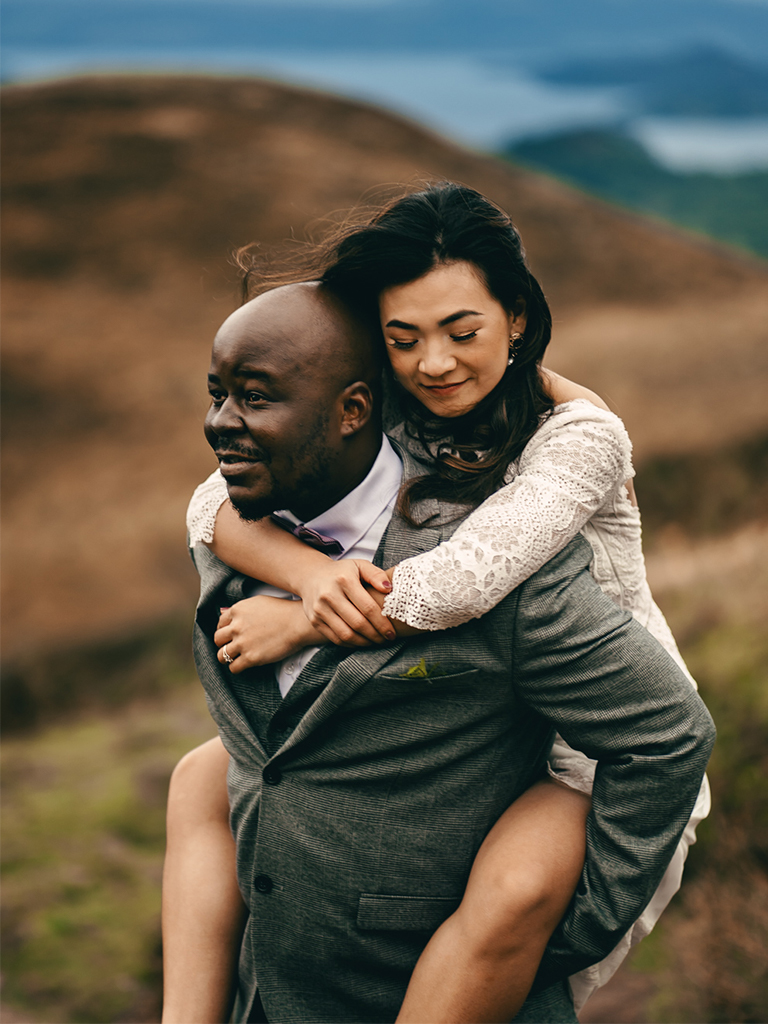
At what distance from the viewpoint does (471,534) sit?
1734 millimetres

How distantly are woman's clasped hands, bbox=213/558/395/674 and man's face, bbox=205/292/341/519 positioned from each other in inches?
7.4

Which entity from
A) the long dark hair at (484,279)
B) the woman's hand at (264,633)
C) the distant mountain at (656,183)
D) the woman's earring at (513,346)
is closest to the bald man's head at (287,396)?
the long dark hair at (484,279)

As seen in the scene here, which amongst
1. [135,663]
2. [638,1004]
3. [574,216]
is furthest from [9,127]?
[638,1004]

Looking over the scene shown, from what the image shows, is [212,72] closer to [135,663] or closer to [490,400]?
[135,663]

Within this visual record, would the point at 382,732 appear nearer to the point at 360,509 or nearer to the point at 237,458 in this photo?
the point at 360,509

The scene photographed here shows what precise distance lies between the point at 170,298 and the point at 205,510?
35.7ft

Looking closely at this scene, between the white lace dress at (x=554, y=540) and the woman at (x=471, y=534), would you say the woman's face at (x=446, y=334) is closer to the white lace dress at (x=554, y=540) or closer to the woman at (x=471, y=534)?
the woman at (x=471, y=534)

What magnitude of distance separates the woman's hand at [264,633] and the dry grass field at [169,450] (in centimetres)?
101

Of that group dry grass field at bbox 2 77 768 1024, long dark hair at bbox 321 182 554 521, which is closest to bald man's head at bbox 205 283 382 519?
long dark hair at bbox 321 182 554 521

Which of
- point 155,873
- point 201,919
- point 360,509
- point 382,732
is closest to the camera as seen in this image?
point 382,732

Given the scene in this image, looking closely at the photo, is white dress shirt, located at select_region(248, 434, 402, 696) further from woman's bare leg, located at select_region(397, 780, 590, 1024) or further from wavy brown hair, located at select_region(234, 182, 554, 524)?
woman's bare leg, located at select_region(397, 780, 590, 1024)

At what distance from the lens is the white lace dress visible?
1682 millimetres

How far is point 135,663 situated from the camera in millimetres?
8055

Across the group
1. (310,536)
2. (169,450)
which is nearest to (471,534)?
(310,536)
